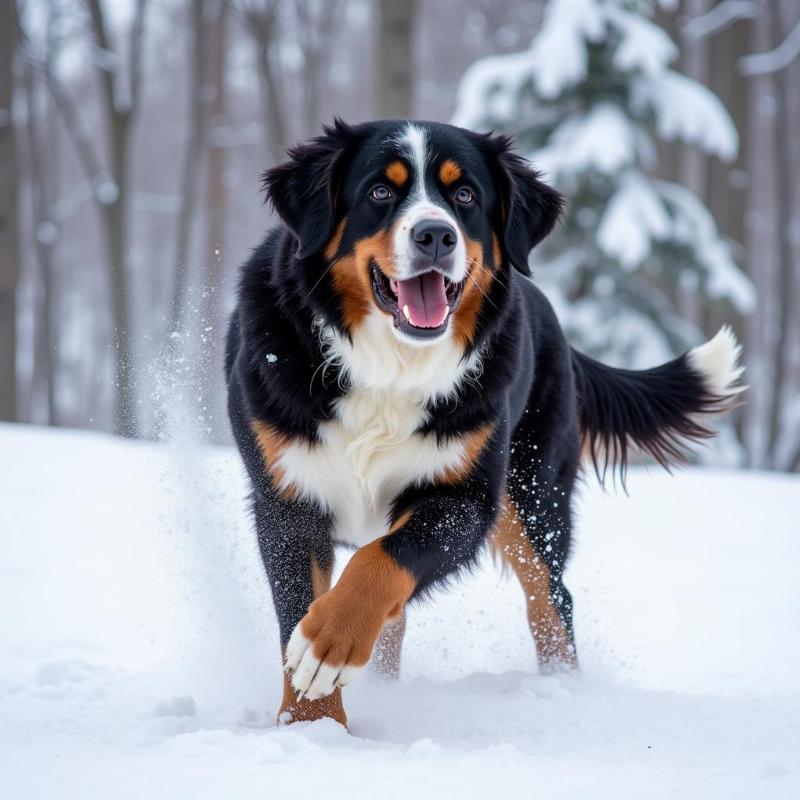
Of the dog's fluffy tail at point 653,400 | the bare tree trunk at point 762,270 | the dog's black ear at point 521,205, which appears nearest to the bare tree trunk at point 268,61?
the dog's fluffy tail at point 653,400

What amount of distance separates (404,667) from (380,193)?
2072mm

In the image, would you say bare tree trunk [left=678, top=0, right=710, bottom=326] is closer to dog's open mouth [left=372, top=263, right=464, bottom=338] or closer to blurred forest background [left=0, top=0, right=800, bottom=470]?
blurred forest background [left=0, top=0, right=800, bottom=470]

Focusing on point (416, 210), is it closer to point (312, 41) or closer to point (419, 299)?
point (419, 299)

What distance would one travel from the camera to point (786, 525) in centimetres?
709

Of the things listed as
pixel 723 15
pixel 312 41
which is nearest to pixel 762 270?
pixel 723 15

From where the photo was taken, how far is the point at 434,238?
3.43 m

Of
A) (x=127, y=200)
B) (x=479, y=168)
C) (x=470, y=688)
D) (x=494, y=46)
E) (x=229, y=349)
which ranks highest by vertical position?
(x=494, y=46)

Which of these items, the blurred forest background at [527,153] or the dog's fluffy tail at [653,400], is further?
the blurred forest background at [527,153]

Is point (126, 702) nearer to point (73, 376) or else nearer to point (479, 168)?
point (479, 168)

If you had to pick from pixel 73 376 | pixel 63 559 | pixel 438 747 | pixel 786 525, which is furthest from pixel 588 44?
pixel 73 376

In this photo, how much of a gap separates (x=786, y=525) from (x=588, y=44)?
636cm

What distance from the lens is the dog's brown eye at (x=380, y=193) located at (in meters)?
3.72

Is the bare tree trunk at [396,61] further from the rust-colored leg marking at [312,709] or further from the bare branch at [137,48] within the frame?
the rust-colored leg marking at [312,709]

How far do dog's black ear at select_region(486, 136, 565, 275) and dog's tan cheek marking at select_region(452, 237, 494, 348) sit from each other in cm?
22
